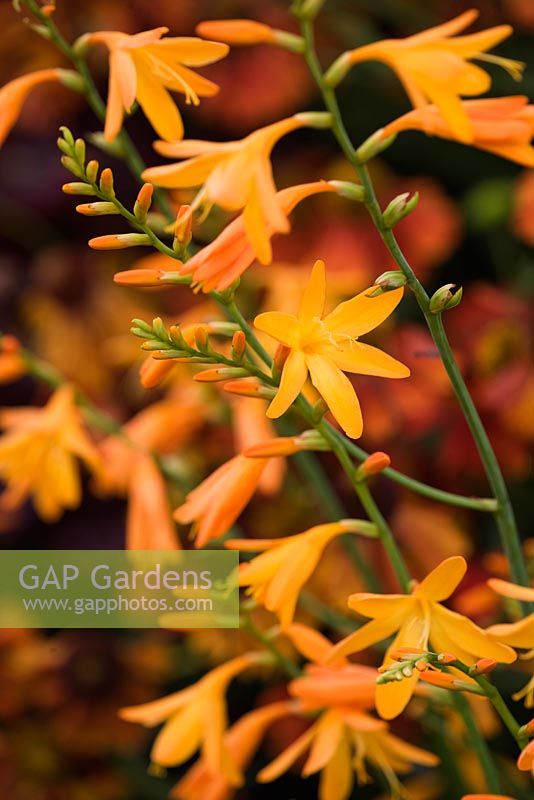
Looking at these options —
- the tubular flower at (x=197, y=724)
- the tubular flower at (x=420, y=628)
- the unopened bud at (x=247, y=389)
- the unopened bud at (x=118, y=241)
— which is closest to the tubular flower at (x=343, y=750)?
the tubular flower at (x=197, y=724)

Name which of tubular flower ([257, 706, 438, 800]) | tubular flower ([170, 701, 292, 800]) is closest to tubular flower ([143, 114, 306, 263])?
tubular flower ([257, 706, 438, 800])

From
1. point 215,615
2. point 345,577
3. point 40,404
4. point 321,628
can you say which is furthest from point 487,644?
point 40,404

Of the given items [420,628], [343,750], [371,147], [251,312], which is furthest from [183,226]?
[251,312]

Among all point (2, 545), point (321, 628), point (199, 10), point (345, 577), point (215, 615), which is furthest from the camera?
point (199, 10)

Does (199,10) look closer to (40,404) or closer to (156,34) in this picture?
(40,404)

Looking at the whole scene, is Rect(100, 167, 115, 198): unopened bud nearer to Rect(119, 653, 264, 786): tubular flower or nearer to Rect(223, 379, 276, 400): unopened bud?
Rect(223, 379, 276, 400): unopened bud

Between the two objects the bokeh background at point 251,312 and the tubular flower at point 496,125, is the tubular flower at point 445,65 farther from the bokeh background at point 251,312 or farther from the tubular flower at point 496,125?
the bokeh background at point 251,312
